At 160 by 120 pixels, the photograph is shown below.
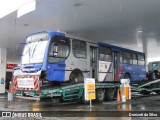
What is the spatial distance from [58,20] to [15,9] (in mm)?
3379

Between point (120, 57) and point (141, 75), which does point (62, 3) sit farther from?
point (141, 75)

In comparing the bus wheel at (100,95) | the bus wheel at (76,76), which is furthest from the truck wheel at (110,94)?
the bus wheel at (76,76)

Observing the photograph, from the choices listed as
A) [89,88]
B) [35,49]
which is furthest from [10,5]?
[89,88]

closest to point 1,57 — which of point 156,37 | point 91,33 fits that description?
point 91,33

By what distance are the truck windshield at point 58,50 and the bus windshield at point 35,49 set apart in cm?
39

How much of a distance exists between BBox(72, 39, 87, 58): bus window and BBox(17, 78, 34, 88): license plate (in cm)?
306

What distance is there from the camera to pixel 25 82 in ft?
40.7

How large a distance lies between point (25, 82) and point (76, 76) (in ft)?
10.1

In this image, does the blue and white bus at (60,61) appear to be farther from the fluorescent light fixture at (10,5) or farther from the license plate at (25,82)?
the fluorescent light fixture at (10,5)

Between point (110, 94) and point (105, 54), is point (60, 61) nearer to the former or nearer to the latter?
point (105, 54)

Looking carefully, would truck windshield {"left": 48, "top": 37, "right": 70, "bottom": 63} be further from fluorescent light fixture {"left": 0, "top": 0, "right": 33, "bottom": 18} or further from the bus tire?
fluorescent light fixture {"left": 0, "top": 0, "right": 33, "bottom": 18}

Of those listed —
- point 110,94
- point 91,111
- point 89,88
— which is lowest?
point 91,111

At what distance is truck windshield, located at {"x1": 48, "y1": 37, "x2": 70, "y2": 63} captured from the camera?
12261 mm

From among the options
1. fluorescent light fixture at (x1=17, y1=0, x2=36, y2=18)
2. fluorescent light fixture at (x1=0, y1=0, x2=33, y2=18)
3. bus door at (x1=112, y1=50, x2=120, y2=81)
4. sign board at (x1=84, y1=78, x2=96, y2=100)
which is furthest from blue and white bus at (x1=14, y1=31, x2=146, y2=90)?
fluorescent light fixture at (x1=0, y1=0, x2=33, y2=18)
